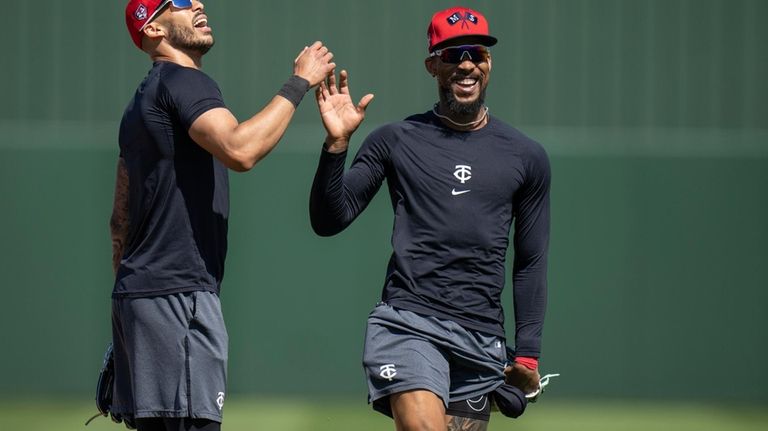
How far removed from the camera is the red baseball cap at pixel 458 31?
545 cm

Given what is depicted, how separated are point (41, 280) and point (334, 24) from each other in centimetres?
301

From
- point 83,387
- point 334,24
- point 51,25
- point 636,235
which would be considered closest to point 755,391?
point 636,235

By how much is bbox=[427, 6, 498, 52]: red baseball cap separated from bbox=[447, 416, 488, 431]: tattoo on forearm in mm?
1574

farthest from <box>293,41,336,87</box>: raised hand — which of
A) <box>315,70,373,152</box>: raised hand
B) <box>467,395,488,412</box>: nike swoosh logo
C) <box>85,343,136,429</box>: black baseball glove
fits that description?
<box>467,395,488,412</box>: nike swoosh logo

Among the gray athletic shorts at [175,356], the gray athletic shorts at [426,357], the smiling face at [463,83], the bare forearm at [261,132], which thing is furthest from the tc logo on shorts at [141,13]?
the gray athletic shorts at [426,357]

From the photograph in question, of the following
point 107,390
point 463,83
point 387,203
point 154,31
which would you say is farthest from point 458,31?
point 387,203

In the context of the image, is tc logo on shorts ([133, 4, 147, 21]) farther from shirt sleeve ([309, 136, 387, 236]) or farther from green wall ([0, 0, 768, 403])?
green wall ([0, 0, 768, 403])

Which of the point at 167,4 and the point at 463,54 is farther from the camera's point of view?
the point at 463,54

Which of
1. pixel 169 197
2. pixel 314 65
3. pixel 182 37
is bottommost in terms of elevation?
pixel 169 197

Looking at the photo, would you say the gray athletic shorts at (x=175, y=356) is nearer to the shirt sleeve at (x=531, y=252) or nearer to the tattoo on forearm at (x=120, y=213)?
the tattoo on forearm at (x=120, y=213)

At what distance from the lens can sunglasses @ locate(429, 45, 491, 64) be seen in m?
5.43

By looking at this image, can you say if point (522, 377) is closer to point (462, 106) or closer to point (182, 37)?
point (462, 106)

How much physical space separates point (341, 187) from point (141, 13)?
106cm

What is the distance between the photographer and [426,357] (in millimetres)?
5113
